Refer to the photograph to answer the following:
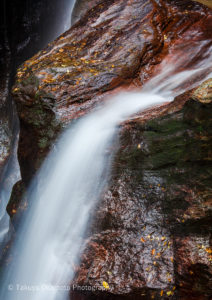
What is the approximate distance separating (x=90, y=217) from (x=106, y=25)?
414 centimetres

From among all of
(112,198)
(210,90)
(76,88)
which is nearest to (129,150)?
(112,198)

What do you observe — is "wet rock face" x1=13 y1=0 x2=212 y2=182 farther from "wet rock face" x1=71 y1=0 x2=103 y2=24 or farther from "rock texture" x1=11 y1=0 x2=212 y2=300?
"wet rock face" x1=71 y1=0 x2=103 y2=24

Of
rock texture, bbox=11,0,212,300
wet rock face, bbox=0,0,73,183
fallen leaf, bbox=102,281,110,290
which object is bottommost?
fallen leaf, bbox=102,281,110,290

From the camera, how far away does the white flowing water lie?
3.35m

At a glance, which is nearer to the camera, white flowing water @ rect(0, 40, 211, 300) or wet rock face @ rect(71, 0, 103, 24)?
white flowing water @ rect(0, 40, 211, 300)

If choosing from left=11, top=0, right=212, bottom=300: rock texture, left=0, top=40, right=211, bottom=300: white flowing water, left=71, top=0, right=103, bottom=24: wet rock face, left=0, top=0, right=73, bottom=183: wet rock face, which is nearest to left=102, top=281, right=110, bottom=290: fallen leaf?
left=11, top=0, right=212, bottom=300: rock texture

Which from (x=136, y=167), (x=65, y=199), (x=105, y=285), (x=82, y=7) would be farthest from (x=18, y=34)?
(x=105, y=285)

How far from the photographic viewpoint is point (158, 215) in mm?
2955

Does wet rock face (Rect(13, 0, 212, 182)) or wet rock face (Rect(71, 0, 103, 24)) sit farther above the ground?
wet rock face (Rect(71, 0, 103, 24))

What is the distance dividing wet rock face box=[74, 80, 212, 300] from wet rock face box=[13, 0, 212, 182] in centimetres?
124

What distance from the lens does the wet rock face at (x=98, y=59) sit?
3871 millimetres

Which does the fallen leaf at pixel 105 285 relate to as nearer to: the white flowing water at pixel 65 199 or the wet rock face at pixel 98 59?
the white flowing water at pixel 65 199

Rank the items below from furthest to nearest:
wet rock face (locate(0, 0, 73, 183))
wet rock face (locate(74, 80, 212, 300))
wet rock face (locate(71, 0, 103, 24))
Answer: wet rock face (locate(71, 0, 103, 24)), wet rock face (locate(0, 0, 73, 183)), wet rock face (locate(74, 80, 212, 300))

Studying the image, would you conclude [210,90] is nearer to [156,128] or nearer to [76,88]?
[156,128]
